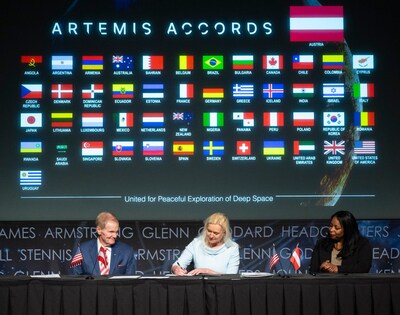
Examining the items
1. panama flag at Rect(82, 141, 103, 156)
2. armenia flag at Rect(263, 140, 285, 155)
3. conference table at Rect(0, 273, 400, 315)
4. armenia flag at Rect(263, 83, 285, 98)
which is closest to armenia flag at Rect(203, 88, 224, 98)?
armenia flag at Rect(263, 83, 285, 98)

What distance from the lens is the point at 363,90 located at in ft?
21.5

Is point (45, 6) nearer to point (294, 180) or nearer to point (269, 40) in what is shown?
point (269, 40)

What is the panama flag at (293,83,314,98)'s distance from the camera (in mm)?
6551

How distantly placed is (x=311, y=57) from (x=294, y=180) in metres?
1.09

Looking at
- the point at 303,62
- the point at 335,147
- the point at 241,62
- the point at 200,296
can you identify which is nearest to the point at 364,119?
the point at 335,147

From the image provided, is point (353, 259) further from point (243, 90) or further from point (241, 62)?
point (241, 62)

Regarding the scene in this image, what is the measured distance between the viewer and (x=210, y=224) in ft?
17.1

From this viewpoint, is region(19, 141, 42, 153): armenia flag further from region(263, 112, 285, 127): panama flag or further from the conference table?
the conference table

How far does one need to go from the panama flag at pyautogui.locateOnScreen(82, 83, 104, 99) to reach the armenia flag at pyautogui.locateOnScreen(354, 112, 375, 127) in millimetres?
2238

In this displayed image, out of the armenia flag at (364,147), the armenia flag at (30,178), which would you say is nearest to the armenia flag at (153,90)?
the armenia flag at (30,178)

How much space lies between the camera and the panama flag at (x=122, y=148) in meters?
6.50

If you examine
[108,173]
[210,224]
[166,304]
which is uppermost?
[108,173]

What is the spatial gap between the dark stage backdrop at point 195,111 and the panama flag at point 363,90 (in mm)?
12

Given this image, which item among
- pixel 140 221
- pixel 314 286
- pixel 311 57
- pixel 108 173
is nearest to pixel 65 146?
pixel 108 173
